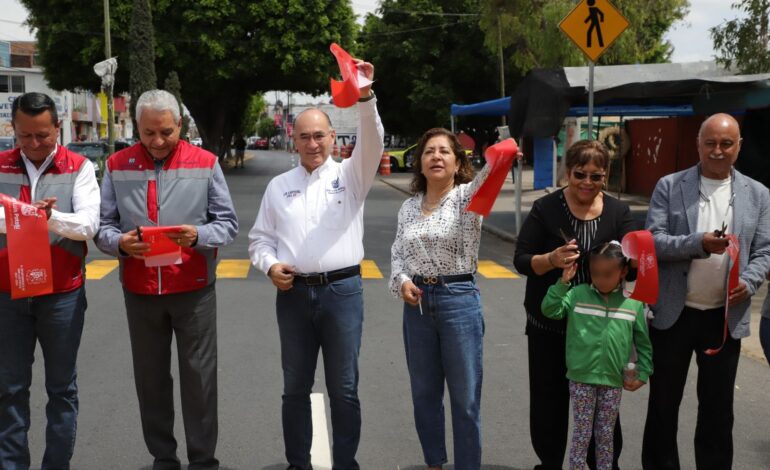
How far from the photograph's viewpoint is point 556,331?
14.3 feet

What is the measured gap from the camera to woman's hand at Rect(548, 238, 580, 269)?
3.96 m

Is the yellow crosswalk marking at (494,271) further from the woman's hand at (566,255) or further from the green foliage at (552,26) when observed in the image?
the green foliage at (552,26)

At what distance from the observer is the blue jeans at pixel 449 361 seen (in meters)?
4.29

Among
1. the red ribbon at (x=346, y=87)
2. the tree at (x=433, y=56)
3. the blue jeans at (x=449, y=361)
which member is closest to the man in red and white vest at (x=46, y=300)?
the red ribbon at (x=346, y=87)

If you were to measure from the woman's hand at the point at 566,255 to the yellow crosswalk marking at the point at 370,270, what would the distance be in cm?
748

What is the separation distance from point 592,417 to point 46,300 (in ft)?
8.98

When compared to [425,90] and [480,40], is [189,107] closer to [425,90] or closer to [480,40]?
[425,90]

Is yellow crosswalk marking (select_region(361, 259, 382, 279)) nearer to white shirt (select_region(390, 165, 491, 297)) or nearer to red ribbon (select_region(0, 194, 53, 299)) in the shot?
white shirt (select_region(390, 165, 491, 297))

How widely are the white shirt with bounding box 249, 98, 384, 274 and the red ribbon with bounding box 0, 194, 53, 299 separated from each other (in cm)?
100

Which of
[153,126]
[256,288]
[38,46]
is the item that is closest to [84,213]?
[153,126]

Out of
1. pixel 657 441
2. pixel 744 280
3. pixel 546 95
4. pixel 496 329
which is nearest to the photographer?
pixel 744 280

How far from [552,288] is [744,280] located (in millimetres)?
912

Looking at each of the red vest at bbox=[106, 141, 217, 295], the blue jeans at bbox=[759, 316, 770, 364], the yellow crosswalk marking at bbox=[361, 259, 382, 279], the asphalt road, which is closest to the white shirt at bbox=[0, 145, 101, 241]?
the red vest at bbox=[106, 141, 217, 295]

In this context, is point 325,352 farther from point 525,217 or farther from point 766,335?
point 525,217
